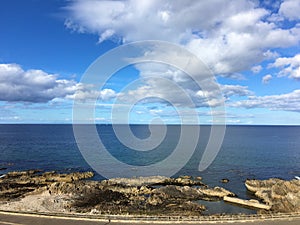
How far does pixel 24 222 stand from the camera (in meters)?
28.5

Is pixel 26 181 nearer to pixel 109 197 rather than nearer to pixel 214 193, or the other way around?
pixel 109 197

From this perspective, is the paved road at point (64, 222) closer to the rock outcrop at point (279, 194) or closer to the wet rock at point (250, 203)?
the rock outcrop at point (279, 194)

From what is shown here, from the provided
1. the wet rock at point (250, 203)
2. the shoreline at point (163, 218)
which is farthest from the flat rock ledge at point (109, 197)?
the shoreline at point (163, 218)

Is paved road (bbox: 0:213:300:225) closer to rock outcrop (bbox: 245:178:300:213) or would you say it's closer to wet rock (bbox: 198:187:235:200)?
rock outcrop (bbox: 245:178:300:213)

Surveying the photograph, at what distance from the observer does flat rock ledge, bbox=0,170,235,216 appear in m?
39.1

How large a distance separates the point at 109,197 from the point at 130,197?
137 inches

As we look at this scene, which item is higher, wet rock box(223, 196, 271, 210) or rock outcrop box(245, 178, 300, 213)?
rock outcrop box(245, 178, 300, 213)

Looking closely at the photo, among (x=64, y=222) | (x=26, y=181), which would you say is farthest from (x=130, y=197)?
(x=26, y=181)

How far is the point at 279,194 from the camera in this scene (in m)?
47.8

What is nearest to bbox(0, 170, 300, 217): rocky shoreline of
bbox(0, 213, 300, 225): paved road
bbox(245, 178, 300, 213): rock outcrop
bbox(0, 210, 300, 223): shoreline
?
bbox(245, 178, 300, 213): rock outcrop

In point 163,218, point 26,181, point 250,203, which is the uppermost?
point 163,218

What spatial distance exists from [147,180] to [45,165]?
120ft

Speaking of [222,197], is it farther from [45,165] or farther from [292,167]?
[45,165]

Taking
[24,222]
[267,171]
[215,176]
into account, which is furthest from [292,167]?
[24,222]
